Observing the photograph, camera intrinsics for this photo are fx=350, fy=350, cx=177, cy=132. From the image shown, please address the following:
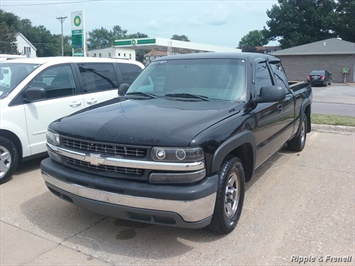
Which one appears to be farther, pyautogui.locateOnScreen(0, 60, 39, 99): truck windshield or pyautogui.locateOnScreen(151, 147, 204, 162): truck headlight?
pyautogui.locateOnScreen(0, 60, 39, 99): truck windshield

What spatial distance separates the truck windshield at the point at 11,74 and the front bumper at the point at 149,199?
9.25 ft

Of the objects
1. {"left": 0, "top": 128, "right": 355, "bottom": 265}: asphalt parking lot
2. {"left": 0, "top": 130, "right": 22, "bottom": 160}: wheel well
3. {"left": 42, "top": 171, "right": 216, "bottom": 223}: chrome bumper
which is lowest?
{"left": 0, "top": 128, "right": 355, "bottom": 265}: asphalt parking lot

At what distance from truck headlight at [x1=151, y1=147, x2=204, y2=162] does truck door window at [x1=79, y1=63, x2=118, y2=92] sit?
3.77m

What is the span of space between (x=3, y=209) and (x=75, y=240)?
4.32ft

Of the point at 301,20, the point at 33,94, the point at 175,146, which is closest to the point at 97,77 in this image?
the point at 33,94

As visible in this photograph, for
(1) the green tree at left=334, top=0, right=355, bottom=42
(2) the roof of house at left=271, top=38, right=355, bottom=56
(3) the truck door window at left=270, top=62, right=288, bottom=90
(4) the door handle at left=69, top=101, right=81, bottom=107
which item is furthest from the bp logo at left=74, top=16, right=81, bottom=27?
(1) the green tree at left=334, top=0, right=355, bottom=42

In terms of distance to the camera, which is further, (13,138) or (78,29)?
(78,29)

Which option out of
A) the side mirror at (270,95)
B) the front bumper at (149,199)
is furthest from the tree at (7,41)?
the front bumper at (149,199)

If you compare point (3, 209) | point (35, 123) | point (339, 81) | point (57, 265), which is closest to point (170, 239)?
point (57, 265)

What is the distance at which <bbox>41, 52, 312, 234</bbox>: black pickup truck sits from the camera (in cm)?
291

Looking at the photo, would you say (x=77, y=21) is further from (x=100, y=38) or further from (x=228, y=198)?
(x=100, y=38)

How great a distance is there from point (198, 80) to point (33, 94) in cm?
254

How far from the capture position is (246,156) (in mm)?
3930

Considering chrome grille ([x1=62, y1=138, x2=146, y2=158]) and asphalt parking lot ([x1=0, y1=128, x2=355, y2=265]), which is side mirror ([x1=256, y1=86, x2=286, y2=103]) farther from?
chrome grille ([x1=62, y1=138, x2=146, y2=158])
